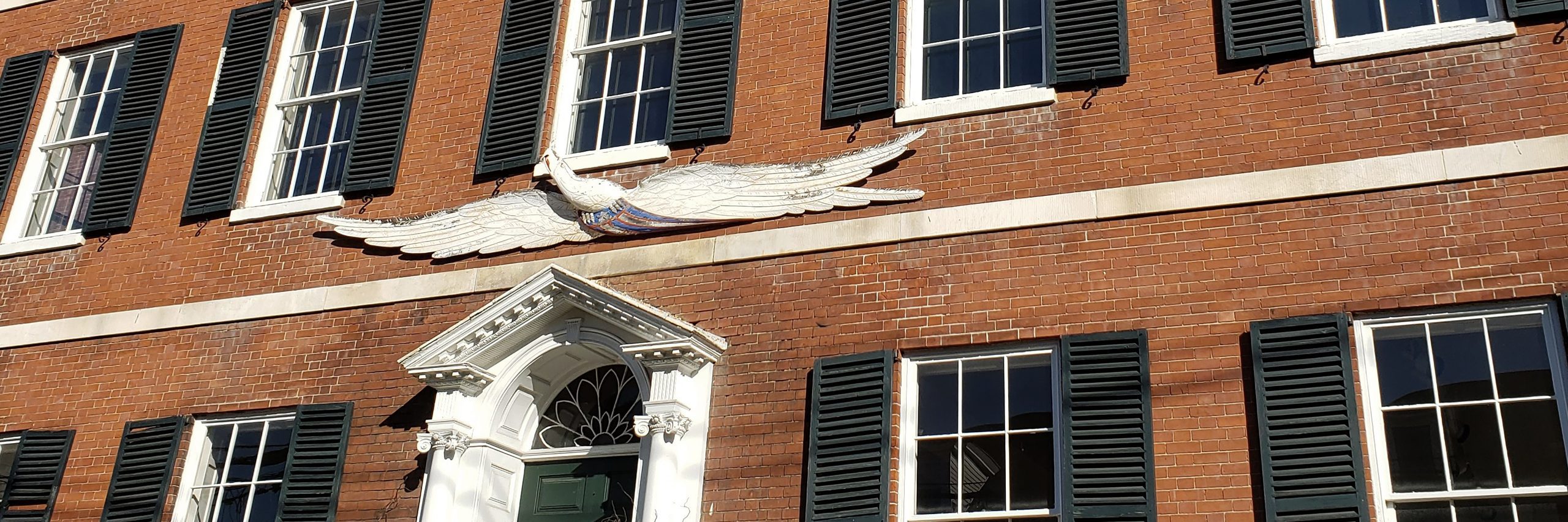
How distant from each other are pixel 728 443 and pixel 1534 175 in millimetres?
5083

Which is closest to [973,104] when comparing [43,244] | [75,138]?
[43,244]

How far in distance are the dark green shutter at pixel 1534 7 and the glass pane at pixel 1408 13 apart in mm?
468

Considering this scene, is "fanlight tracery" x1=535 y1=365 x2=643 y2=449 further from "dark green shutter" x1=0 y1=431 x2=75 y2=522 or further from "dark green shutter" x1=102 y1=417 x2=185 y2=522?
"dark green shutter" x1=0 y1=431 x2=75 y2=522

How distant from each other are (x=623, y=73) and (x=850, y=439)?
4032 mm

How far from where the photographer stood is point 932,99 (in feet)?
34.5

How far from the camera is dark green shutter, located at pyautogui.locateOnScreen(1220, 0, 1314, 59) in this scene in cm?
945

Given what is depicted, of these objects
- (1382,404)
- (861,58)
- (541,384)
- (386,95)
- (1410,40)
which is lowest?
(1382,404)

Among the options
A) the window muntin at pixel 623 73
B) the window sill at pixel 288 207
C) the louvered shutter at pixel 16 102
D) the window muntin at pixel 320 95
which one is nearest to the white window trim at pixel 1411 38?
the window muntin at pixel 623 73

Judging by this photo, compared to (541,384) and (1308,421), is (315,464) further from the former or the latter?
(1308,421)

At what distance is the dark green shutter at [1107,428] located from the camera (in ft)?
27.7

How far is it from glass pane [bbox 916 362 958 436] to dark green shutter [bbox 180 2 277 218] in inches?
246

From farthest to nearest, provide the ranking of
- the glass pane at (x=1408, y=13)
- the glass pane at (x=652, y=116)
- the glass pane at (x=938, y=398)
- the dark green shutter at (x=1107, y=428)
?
the glass pane at (x=652, y=116) < the glass pane at (x=1408, y=13) < the glass pane at (x=938, y=398) < the dark green shutter at (x=1107, y=428)

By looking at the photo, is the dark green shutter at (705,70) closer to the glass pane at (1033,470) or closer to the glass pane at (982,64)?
the glass pane at (982,64)

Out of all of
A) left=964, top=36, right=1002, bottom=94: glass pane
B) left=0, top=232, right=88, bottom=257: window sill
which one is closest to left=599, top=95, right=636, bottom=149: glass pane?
left=964, top=36, right=1002, bottom=94: glass pane
